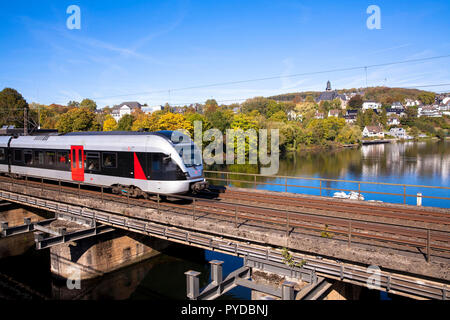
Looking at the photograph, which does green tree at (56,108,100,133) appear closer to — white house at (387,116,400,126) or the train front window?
the train front window

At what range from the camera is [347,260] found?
8836 mm

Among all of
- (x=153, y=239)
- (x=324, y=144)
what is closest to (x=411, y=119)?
(x=324, y=144)

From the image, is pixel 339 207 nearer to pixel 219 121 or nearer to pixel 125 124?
pixel 219 121

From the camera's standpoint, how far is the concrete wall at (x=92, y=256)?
14.9 m

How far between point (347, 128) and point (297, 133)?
71.7 feet

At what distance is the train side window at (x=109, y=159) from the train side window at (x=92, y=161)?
503mm

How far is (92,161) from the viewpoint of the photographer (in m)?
17.5

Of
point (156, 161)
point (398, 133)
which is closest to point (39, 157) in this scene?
point (156, 161)

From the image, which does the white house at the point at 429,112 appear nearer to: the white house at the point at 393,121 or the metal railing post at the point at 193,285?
the white house at the point at 393,121

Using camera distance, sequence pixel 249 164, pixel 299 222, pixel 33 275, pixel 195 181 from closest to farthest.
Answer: pixel 299 222 < pixel 195 181 < pixel 33 275 < pixel 249 164

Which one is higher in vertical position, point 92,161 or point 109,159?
point 109,159

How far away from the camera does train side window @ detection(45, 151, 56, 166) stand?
65.1 feet
